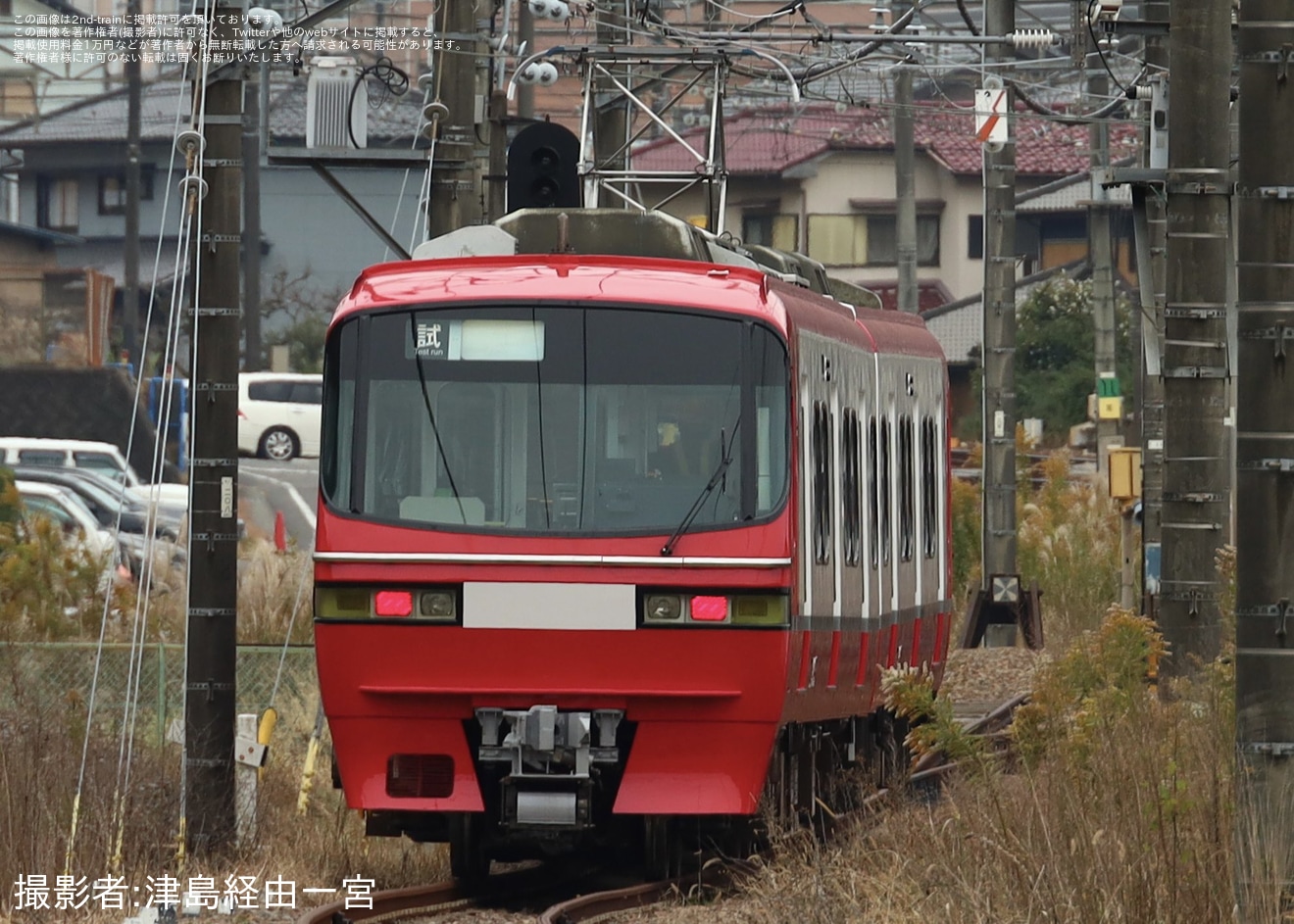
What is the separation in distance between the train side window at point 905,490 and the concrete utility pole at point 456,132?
2782 mm

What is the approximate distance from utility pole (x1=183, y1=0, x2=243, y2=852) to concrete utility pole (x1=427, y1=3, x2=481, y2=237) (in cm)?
244

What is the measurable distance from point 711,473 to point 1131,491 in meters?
11.1

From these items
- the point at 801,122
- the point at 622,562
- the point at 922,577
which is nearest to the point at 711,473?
the point at 622,562

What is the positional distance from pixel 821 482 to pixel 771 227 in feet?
169

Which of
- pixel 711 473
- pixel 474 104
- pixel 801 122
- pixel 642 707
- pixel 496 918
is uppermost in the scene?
pixel 801 122

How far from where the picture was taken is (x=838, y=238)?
6284 centimetres

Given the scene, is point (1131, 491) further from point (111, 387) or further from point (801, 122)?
point (801, 122)

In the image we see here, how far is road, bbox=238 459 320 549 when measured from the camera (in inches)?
1474

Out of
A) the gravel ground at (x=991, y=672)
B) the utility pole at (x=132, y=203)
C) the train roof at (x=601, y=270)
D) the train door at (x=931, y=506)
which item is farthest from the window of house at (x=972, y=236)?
the train roof at (x=601, y=270)

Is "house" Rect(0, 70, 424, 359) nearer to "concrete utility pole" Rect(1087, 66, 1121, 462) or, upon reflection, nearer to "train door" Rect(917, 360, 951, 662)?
"concrete utility pole" Rect(1087, 66, 1121, 462)

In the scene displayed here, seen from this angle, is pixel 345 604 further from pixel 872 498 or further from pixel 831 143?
pixel 831 143

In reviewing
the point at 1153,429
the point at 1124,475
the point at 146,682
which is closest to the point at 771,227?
the point at 1124,475

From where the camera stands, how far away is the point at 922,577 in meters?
14.9

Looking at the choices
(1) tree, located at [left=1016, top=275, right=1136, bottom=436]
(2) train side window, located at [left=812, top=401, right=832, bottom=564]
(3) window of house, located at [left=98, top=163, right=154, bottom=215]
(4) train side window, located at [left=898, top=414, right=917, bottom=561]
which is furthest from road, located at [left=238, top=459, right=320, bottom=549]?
(2) train side window, located at [left=812, top=401, right=832, bottom=564]
